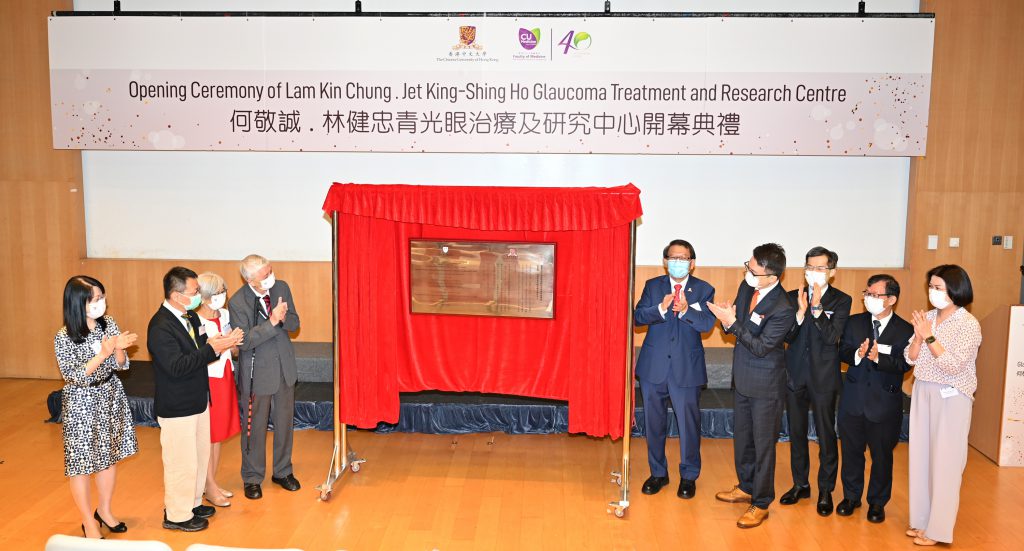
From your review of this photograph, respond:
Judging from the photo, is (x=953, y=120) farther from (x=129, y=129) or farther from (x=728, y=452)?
(x=129, y=129)

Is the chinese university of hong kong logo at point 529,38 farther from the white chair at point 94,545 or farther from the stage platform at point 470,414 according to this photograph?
the white chair at point 94,545

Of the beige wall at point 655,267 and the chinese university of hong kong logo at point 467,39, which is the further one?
the beige wall at point 655,267

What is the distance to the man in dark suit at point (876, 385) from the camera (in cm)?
463

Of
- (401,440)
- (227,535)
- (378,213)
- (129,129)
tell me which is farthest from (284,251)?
(227,535)

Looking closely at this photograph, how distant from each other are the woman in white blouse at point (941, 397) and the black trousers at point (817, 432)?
48 centimetres

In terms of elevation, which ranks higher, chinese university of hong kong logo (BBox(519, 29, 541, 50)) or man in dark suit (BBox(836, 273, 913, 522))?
chinese university of hong kong logo (BBox(519, 29, 541, 50))

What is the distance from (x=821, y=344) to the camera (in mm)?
4879

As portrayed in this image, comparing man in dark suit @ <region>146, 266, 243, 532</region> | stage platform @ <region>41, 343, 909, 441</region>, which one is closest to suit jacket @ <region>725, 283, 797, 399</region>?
stage platform @ <region>41, 343, 909, 441</region>

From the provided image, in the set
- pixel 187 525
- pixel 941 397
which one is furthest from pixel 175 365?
pixel 941 397

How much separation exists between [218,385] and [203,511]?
0.75m

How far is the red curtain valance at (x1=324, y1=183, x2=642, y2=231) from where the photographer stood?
15.9 feet

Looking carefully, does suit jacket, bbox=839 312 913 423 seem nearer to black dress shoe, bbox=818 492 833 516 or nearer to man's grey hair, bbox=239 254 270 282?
black dress shoe, bbox=818 492 833 516

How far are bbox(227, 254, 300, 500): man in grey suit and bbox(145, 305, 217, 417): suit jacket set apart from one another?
1.61ft

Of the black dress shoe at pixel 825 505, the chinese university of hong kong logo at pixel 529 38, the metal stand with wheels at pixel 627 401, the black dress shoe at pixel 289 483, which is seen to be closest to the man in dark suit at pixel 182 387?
the black dress shoe at pixel 289 483
